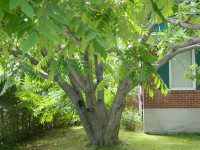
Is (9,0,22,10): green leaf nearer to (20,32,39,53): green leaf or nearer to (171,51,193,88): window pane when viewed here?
(20,32,39,53): green leaf

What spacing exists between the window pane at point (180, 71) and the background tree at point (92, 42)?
3284 millimetres

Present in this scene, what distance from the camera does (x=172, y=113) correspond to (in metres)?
11.1

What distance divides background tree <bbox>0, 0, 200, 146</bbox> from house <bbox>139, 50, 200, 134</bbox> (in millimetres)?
3114

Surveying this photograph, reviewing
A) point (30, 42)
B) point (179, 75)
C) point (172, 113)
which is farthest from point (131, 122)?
point (30, 42)

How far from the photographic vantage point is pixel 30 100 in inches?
375

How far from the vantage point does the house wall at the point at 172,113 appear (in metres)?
11.0

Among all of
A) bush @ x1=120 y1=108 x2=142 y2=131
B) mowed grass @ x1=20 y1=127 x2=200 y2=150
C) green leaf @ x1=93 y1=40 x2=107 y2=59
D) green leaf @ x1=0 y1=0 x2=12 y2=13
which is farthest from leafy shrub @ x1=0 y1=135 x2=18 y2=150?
green leaf @ x1=0 y1=0 x2=12 y2=13

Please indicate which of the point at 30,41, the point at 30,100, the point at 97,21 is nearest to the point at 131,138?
the point at 30,100

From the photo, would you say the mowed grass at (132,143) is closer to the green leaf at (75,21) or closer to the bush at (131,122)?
the bush at (131,122)

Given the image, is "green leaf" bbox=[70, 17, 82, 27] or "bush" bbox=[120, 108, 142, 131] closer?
"green leaf" bbox=[70, 17, 82, 27]

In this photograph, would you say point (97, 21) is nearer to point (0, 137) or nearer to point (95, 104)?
point (95, 104)

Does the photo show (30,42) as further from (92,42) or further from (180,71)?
(180,71)

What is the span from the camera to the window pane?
35.9 ft

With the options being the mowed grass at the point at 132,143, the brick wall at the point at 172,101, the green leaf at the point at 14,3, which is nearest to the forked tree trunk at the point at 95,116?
the mowed grass at the point at 132,143
